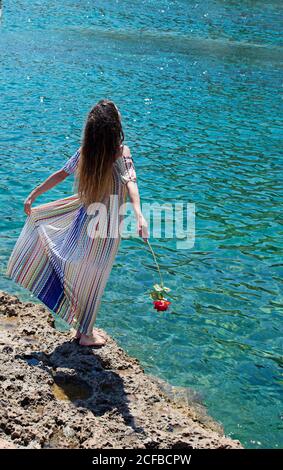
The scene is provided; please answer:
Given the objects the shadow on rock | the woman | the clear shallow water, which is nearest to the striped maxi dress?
the woman

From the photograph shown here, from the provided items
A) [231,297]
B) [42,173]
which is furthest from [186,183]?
[231,297]

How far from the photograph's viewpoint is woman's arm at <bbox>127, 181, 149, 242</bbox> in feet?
17.7

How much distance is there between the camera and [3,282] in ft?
27.2

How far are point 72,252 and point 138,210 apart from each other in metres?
0.79

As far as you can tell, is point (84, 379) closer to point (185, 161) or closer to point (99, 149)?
point (99, 149)

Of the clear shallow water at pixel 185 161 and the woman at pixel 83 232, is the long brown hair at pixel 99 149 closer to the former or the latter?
the woman at pixel 83 232

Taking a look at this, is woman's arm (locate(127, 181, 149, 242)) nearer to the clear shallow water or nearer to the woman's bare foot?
the woman's bare foot

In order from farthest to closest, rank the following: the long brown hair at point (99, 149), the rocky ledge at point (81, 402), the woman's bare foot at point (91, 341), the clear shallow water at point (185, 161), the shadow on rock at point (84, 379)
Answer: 1. the clear shallow water at point (185, 161)
2. the woman's bare foot at point (91, 341)
3. the long brown hair at point (99, 149)
4. the shadow on rock at point (84, 379)
5. the rocky ledge at point (81, 402)

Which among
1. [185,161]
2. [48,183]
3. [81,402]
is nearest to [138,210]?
[48,183]

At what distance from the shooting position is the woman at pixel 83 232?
576 centimetres

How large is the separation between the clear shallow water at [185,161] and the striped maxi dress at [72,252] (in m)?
1.34

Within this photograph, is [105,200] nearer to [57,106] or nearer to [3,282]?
[3,282]

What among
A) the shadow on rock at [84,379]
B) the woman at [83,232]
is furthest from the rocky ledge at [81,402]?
the woman at [83,232]

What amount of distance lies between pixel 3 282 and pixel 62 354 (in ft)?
8.50
